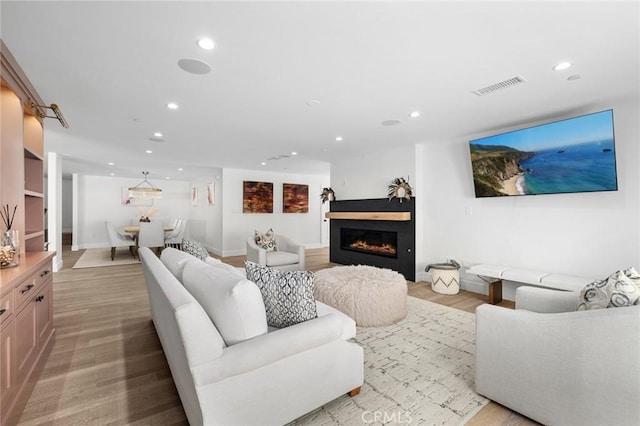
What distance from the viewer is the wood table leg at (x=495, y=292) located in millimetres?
3723

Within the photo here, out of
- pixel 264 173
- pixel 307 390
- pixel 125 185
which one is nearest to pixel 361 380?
pixel 307 390

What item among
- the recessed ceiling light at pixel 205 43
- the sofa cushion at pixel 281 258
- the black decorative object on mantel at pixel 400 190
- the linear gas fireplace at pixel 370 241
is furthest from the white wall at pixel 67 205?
the recessed ceiling light at pixel 205 43

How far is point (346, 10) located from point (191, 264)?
1919 millimetres

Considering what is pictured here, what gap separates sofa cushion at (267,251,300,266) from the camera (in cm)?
480

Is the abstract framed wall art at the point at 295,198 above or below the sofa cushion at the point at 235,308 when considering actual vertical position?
above

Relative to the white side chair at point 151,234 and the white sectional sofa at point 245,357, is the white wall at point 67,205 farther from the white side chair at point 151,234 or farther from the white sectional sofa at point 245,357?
the white sectional sofa at point 245,357

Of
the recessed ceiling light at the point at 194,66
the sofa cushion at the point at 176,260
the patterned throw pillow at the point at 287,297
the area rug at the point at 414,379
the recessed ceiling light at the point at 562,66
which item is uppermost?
the recessed ceiling light at the point at 194,66

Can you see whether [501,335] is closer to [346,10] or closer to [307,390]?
[307,390]

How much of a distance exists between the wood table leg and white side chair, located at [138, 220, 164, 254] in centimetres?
704

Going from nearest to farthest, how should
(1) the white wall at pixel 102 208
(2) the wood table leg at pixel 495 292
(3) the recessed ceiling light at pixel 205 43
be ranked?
(3) the recessed ceiling light at pixel 205 43, (2) the wood table leg at pixel 495 292, (1) the white wall at pixel 102 208

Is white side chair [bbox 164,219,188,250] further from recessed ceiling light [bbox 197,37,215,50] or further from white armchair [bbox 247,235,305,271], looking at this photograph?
recessed ceiling light [bbox 197,37,215,50]

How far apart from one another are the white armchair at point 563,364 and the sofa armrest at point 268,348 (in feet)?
3.29

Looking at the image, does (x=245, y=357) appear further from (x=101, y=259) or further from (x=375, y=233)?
(x=101, y=259)

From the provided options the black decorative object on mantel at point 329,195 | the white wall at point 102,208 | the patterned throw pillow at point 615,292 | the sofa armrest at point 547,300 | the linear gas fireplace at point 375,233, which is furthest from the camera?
the white wall at point 102,208
